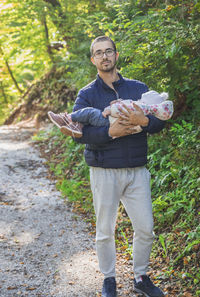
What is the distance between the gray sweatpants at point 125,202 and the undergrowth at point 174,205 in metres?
0.62

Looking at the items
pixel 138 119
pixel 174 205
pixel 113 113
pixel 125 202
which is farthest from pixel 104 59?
pixel 174 205

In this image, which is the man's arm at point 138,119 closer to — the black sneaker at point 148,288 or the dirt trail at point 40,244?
the black sneaker at point 148,288

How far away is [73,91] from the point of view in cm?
1133

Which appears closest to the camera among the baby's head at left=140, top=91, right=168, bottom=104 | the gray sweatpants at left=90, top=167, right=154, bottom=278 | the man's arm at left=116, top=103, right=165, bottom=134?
the man's arm at left=116, top=103, right=165, bottom=134

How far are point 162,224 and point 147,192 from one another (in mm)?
1423

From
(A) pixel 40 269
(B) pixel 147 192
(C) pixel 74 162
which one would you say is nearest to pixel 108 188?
(B) pixel 147 192

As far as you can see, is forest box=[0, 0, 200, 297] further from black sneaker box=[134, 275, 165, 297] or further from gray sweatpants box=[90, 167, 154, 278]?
gray sweatpants box=[90, 167, 154, 278]

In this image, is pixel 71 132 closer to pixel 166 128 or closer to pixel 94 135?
pixel 94 135

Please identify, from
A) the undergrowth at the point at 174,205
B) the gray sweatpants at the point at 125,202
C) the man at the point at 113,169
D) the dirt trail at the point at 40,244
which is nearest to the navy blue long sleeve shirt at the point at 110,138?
the man at the point at 113,169

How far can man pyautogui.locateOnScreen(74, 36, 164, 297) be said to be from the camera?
2.76m

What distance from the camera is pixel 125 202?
292cm

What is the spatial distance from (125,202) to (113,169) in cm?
36

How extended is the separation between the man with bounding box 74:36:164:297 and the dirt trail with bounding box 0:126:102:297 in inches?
26.0

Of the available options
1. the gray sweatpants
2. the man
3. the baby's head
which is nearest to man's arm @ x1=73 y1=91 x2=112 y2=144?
the man
